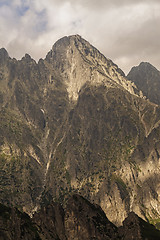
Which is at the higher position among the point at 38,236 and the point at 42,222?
the point at 42,222

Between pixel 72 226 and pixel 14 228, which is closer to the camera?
pixel 14 228

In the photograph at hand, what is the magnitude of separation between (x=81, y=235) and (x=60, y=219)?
22593mm

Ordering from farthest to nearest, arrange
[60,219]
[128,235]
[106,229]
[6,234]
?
[60,219], [106,229], [128,235], [6,234]

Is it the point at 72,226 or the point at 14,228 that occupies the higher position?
the point at 72,226

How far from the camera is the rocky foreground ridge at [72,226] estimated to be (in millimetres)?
143337

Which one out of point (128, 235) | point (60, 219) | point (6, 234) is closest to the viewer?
point (6, 234)

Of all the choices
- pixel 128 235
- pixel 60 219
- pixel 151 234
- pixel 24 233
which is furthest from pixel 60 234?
pixel 151 234

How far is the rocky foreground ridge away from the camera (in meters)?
143

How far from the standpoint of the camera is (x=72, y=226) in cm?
18550

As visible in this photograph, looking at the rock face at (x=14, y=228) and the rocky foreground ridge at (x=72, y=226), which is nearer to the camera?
the rock face at (x=14, y=228)

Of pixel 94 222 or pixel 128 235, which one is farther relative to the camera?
pixel 94 222

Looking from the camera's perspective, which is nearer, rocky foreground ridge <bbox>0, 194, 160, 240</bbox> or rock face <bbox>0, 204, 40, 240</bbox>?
rock face <bbox>0, 204, 40, 240</bbox>

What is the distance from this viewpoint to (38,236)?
152 meters

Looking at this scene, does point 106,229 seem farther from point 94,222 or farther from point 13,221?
point 13,221
